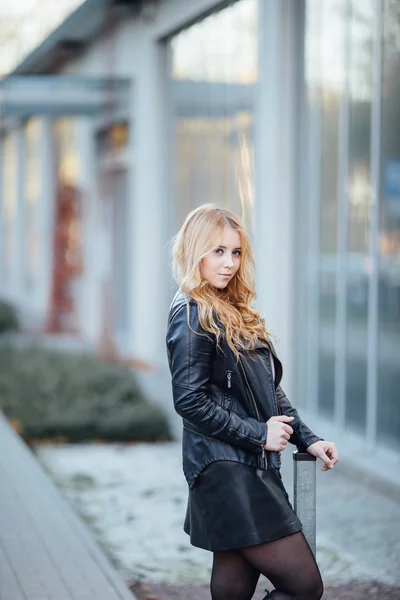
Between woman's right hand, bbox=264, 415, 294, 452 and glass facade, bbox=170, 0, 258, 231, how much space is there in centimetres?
651

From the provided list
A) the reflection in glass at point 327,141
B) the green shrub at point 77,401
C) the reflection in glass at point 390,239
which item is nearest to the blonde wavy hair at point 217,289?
the reflection in glass at point 390,239

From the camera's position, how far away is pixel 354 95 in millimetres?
8516

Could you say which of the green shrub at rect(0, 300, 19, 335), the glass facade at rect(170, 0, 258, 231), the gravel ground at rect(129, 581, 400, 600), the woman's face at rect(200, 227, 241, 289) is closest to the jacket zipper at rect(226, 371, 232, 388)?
the woman's face at rect(200, 227, 241, 289)

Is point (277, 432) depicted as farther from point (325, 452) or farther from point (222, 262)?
point (222, 262)

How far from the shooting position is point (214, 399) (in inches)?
130

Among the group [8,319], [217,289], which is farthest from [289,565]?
[8,319]

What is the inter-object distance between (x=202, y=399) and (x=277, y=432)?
26cm

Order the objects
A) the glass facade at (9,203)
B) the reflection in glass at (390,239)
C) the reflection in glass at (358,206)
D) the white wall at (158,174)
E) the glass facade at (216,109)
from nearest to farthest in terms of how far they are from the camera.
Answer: the reflection in glass at (390,239) < the reflection in glass at (358,206) < the white wall at (158,174) < the glass facade at (216,109) < the glass facade at (9,203)

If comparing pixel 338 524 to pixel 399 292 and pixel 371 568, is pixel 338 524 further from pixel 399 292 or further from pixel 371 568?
pixel 399 292

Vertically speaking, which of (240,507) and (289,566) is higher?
(240,507)

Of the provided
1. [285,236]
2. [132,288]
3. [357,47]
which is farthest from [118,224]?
[357,47]

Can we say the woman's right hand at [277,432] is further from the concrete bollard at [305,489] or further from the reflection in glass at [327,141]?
the reflection in glass at [327,141]

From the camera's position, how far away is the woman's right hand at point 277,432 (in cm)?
327

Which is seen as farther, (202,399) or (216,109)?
(216,109)
